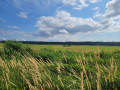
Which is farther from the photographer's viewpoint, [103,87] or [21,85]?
[21,85]

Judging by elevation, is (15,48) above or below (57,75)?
above

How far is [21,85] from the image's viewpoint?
303 centimetres

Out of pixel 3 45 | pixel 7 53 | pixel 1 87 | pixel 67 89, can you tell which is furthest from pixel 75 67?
pixel 3 45

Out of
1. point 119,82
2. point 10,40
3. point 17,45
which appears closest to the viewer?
point 119,82

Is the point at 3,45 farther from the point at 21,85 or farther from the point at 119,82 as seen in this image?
the point at 119,82

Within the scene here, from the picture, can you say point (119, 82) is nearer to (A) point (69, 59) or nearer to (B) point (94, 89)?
(B) point (94, 89)

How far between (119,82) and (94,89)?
730mm

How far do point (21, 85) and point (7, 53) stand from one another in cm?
770

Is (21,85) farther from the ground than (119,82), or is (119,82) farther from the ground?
(119,82)

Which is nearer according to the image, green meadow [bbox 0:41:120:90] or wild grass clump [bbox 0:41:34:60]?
green meadow [bbox 0:41:120:90]

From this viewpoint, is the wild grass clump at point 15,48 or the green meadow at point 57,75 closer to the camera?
the green meadow at point 57,75

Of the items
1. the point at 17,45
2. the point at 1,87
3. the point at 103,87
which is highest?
the point at 17,45

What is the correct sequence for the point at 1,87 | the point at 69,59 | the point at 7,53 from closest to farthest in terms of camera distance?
the point at 1,87 → the point at 69,59 → the point at 7,53

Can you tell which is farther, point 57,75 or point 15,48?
point 15,48
